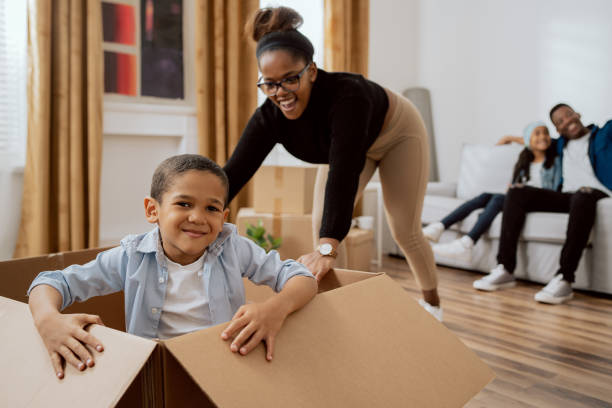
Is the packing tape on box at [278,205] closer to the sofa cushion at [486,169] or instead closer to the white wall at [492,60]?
the sofa cushion at [486,169]

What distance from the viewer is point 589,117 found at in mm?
3531

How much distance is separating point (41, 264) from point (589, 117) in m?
3.60

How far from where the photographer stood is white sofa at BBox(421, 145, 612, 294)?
2.60 m

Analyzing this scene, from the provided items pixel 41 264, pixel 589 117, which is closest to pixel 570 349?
pixel 41 264

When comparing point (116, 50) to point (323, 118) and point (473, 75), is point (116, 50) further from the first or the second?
point (473, 75)

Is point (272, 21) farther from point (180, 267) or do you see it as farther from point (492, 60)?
point (492, 60)

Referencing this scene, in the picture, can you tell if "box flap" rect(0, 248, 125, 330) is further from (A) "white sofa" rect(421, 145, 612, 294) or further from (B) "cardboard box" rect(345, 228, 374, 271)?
(A) "white sofa" rect(421, 145, 612, 294)

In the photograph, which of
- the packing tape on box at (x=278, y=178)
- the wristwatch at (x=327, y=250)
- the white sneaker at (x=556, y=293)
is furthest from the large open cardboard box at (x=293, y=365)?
the packing tape on box at (x=278, y=178)

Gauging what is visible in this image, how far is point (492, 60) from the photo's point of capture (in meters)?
4.06

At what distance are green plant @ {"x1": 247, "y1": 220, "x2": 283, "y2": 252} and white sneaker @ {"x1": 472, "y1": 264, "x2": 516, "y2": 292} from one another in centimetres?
111

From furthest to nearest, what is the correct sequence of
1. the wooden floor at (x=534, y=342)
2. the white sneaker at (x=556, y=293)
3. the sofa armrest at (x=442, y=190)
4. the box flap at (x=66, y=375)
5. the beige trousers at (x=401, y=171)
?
the sofa armrest at (x=442, y=190), the white sneaker at (x=556, y=293), the beige trousers at (x=401, y=171), the wooden floor at (x=534, y=342), the box flap at (x=66, y=375)

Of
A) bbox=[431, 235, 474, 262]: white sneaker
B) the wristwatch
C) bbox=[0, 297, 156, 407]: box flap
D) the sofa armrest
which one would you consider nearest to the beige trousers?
the wristwatch

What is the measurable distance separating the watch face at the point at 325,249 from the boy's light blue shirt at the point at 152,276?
178 millimetres

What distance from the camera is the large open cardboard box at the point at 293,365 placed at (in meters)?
0.59
